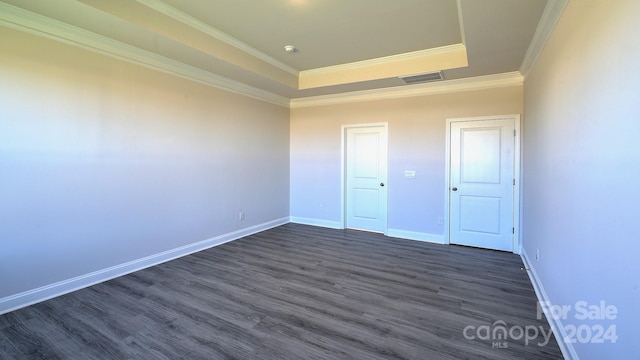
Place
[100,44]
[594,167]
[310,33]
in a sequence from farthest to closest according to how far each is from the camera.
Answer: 1. [310,33]
2. [100,44]
3. [594,167]

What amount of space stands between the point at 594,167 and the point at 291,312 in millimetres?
2446

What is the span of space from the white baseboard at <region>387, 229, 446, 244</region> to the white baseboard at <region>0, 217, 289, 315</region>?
2871 mm

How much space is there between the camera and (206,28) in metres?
3.32

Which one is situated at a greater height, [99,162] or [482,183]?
[99,162]

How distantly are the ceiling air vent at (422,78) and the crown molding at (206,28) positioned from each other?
6.51 ft

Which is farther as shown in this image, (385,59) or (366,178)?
(366,178)

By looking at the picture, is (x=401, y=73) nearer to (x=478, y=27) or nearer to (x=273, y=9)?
(x=478, y=27)

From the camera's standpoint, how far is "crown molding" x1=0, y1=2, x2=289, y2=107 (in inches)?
98.2

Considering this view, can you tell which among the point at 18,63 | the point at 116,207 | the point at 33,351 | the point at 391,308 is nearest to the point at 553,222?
the point at 391,308

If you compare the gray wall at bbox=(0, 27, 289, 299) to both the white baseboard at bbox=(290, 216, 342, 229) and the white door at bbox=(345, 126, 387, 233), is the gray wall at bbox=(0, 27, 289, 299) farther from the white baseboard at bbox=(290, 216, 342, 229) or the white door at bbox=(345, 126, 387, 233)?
the white door at bbox=(345, 126, 387, 233)

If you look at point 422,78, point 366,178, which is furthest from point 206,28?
point 366,178

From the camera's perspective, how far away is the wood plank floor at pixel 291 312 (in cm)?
206

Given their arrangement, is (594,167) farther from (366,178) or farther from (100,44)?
(100,44)

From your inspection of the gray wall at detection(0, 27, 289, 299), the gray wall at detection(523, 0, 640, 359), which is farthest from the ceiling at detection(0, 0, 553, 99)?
the gray wall at detection(523, 0, 640, 359)
